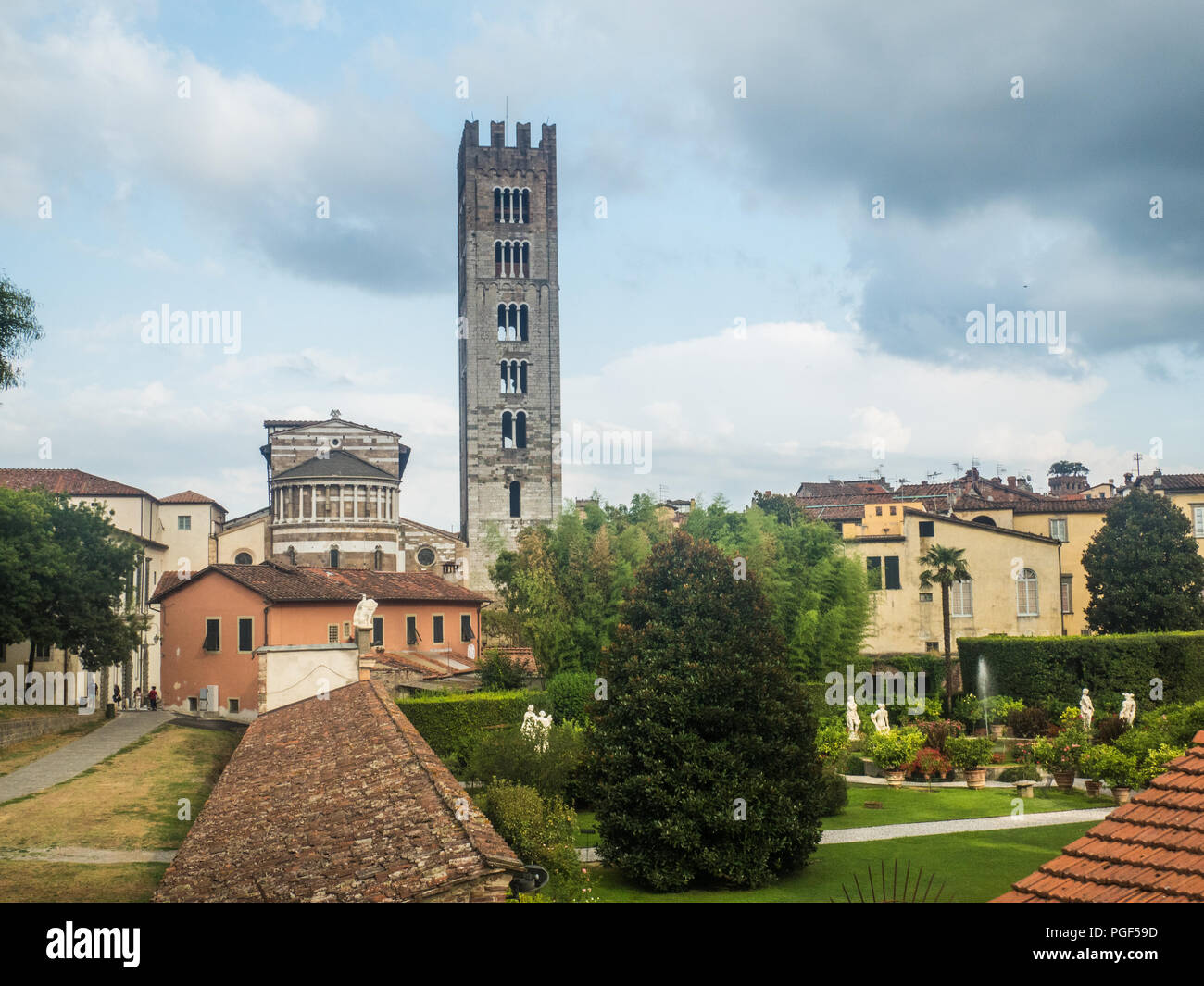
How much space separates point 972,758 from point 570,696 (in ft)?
45.6

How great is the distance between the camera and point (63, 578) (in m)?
38.5

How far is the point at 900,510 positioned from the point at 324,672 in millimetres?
37956

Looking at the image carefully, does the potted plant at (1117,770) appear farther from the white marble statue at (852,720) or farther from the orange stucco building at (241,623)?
the orange stucco building at (241,623)

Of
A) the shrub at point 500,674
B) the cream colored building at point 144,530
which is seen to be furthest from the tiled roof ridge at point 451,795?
the cream colored building at point 144,530

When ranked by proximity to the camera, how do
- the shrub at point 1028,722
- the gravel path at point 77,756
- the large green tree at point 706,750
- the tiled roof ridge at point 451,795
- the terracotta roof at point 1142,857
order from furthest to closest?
the shrub at point 1028,722
the gravel path at point 77,756
the large green tree at point 706,750
the tiled roof ridge at point 451,795
the terracotta roof at point 1142,857

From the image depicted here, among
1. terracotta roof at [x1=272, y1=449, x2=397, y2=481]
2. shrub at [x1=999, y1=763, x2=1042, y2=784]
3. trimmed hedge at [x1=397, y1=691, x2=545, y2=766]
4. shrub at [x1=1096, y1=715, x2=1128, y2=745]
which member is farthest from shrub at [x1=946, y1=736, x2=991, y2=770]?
terracotta roof at [x1=272, y1=449, x2=397, y2=481]

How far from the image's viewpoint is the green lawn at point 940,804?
1070 inches

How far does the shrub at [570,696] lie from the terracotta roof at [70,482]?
40073mm

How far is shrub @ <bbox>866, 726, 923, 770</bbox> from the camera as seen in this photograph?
33.6 meters

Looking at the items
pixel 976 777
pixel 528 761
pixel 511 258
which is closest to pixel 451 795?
pixel 528 761

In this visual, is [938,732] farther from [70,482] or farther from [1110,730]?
[70,482]

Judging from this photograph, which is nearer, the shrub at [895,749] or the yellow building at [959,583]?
the shrub at [895,749]

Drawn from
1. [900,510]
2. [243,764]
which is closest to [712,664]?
[243,764]
